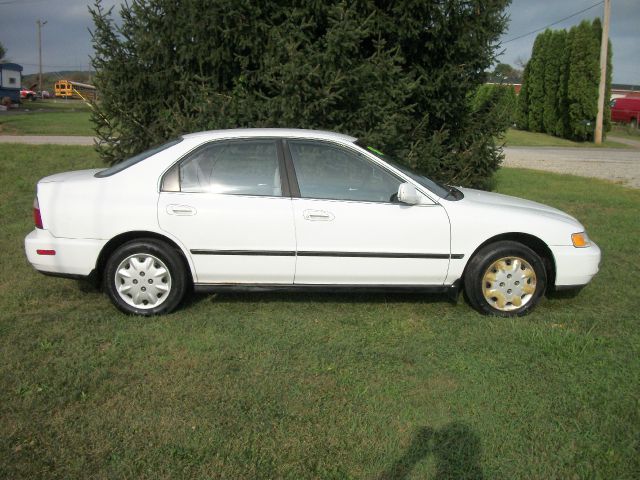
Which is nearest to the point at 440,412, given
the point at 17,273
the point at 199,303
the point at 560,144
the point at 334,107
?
the point at 199,303

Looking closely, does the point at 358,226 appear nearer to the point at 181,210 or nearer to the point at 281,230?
the point at 281,230

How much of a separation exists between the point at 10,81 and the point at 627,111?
4293 cm

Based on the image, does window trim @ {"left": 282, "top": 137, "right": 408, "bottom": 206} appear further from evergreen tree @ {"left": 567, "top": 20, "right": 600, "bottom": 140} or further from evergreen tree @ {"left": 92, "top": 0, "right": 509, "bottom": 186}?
evergreen tree @ {"left": 567, "top": 20, "right": 600, "bottom": 140}

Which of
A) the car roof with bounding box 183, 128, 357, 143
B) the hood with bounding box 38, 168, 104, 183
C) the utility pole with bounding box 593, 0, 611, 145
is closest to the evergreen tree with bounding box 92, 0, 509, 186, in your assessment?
the car roof with bounding box 183, 128, 357, 143

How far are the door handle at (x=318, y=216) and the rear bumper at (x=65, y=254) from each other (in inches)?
62.4

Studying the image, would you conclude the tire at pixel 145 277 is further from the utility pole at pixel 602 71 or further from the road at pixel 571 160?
the utility pole at pixel 602 71

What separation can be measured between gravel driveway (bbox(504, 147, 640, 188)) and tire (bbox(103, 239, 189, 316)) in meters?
12.4

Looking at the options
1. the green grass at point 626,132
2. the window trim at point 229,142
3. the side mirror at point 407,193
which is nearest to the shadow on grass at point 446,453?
the side mirror at point 407,193

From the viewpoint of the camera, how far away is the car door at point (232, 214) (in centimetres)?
482

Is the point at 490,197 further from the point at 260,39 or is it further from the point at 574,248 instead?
the point at 260,39

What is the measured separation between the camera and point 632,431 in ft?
11.0

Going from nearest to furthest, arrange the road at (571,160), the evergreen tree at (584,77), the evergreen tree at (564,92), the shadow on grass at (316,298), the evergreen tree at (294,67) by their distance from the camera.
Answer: the shadow on grass at (316,298)
the evergreen tree at (294,67)
the road at (571,160)
the evergreen tree at (584,77)
the evergreen tree at (564,92)

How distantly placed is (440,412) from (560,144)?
28559mm

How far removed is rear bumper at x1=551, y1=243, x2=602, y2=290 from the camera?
5.06 m
